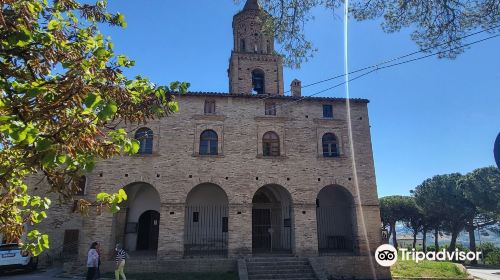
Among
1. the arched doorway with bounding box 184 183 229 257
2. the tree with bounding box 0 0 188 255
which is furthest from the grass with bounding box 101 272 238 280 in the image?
the tree with bounding box 0 0 188 255

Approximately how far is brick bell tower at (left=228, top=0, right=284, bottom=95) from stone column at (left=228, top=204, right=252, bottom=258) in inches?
386

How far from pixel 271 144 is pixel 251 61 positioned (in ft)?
29.1

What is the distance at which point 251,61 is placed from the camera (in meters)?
26.3

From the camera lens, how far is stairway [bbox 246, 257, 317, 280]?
52.1 ft

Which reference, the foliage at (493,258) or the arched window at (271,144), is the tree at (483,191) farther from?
the arched window at (271,144)

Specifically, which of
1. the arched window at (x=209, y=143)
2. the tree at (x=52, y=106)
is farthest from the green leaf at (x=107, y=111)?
the arched window at (x=209, y=143)

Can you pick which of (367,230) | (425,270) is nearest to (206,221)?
(367,230)

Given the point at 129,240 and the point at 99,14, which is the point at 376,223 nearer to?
the point at 129,240

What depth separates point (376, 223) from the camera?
19328mm

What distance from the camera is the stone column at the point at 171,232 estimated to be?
687 inches

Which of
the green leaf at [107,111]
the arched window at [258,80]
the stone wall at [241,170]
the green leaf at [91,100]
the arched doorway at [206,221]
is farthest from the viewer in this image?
the arched window at [258,80]

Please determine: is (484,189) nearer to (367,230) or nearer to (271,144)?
(367,230)

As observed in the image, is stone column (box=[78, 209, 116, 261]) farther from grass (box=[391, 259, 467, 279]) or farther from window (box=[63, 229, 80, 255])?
grass (box=[391, 259, 467, 279])

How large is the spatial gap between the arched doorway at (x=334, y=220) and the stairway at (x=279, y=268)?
14.3ft
